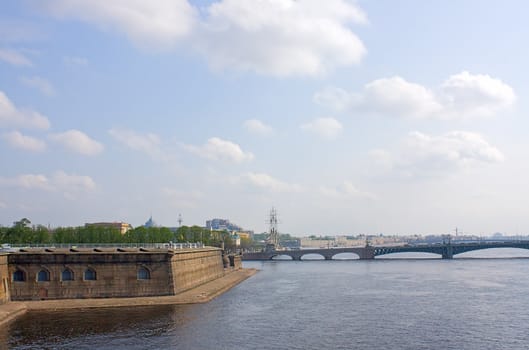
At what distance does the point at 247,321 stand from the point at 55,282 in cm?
2502

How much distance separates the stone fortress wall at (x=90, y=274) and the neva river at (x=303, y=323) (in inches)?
252

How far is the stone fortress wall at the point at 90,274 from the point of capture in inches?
2655

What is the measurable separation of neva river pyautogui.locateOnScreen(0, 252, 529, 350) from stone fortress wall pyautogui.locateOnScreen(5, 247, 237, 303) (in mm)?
6405

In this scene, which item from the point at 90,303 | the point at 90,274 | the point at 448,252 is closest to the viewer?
the point at 90,303

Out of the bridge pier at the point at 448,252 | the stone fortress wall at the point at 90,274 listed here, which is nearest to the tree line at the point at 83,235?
the stone fortress wall at the point at 90,274

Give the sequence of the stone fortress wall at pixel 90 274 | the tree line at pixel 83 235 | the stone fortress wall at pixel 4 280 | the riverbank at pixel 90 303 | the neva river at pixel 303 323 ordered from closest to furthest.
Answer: the neva river at pixel 303 323, the riverbank at pixel 90 303, the stone fortress wall at pixel 4 280, the stone fortress wall at pixel 90 274, the tree line at pixel 83 235

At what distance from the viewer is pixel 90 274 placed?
228 feet

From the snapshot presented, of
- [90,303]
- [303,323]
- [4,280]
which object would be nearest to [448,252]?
[303,323]

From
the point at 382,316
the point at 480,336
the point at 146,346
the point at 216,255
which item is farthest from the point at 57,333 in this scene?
the point at 216,255

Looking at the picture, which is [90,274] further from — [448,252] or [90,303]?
[448,252]

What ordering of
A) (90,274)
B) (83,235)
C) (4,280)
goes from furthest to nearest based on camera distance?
1. (83,235)
2. (90,274)
3. (4,280)

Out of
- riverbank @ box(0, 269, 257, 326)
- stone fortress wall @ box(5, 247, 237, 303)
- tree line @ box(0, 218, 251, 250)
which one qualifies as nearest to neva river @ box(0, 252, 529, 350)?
riverbank @ box(0, 269, 257, 326)

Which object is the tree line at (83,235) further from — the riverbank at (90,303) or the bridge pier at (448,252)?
the bridge pier at (448,252)

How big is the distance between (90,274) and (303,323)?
2795 centimetres
